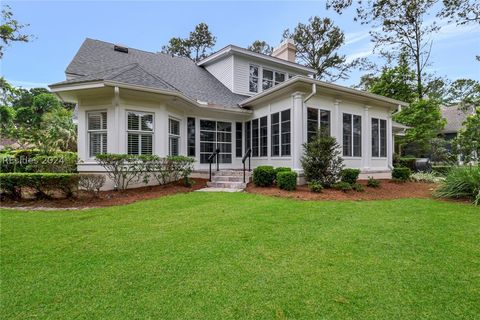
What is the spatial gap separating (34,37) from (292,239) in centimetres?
1416

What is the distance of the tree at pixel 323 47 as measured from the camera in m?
22.8

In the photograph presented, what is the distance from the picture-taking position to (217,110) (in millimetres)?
10258

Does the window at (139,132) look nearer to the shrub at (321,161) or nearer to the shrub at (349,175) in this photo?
the shrub at (321,161)

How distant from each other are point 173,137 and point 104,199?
348 centimetres

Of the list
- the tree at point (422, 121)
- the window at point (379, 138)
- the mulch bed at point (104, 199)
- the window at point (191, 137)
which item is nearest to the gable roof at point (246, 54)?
the window at point (191, 137)

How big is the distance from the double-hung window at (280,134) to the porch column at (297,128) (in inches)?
14.5

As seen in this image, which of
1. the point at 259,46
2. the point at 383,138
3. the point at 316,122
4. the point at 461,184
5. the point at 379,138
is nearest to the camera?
the point at 461,184

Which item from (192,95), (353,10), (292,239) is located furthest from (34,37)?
(292,239)

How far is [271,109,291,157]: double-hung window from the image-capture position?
9.02 meters

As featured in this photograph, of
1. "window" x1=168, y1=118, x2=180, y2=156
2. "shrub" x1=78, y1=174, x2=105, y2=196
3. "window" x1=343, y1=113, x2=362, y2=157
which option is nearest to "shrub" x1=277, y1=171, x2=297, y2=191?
"window" x1=343, y1=113, x2=362, y2=157

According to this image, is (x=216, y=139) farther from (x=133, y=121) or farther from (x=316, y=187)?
(x=316, y=187)

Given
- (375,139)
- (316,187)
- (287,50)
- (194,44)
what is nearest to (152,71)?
(287,50)

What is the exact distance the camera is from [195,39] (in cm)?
2427

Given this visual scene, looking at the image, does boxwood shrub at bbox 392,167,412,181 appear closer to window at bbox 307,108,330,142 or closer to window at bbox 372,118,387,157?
window at bbox 372,118,387,157
